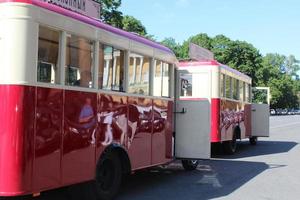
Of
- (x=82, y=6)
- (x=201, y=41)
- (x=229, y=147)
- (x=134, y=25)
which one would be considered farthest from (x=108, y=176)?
(x=201, y=41)

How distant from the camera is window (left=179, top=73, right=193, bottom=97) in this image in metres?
14.0

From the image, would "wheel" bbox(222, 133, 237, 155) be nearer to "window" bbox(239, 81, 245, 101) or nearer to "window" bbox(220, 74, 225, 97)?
"window" bbox(239, 81, 245, 101)

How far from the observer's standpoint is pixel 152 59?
993 centimetres

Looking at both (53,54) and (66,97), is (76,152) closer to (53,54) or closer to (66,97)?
(66,97)

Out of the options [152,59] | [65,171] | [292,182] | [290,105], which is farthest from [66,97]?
[290,105]

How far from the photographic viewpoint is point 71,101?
7.18 metres

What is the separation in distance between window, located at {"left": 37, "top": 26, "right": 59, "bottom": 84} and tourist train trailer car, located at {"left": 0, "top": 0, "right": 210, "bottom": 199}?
13 millimetres

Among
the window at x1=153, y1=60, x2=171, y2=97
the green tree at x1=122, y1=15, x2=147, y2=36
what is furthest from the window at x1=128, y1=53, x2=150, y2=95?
the green tree at x1=122, y1=15, x2=147, y2=36

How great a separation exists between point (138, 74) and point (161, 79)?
3.91 ft

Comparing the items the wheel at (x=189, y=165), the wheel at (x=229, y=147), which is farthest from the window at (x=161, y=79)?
the wheel at (x=229, y=147)

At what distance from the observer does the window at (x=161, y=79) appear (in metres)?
10.2

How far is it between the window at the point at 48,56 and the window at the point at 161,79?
3.40m

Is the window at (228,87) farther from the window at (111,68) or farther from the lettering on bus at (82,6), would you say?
the window at (111,68)

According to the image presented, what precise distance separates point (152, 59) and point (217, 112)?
5.87 meters
